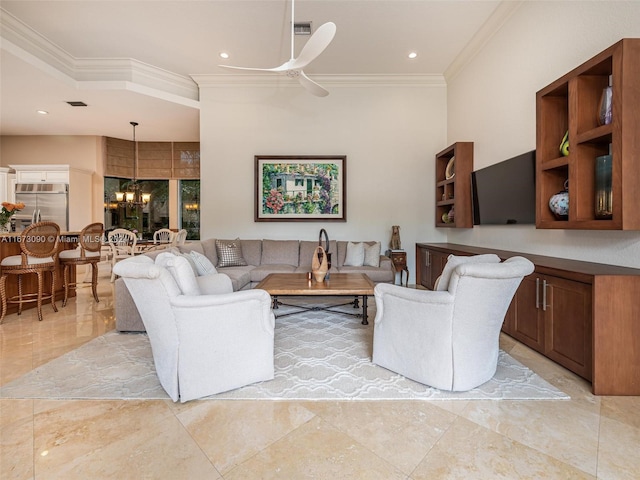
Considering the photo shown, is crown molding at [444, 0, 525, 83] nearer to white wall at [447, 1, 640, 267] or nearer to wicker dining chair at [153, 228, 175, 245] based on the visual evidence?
→ white wall at [447, 1, 640, 267]

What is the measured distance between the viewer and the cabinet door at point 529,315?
2.41 meters

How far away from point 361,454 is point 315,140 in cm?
465

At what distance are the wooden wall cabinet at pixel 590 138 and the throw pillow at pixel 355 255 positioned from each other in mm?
2404

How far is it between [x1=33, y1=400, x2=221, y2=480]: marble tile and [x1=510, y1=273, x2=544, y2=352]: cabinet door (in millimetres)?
2503

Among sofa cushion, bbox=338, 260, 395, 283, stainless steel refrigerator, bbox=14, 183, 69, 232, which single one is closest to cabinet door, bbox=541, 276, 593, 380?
sofa cushion, bbox=338, 260, 395, 283

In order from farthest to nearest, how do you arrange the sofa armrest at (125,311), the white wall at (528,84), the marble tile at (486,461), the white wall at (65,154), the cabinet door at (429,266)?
1. the white wall at (65,154)
2. the cabinet door at (429,266)
3. the sofa armrest at (125,311)
4. the white wall at (528,84)
5. the marble tile at (486,461)

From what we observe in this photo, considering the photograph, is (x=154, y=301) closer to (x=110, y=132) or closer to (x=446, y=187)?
(x=446, y=187)

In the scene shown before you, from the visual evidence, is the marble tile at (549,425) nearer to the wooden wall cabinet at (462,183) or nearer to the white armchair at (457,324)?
the white armchair at (457,324)

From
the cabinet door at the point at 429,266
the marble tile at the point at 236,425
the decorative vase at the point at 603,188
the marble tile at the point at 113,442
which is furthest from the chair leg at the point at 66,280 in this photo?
the decorative vase at the point at 603,188

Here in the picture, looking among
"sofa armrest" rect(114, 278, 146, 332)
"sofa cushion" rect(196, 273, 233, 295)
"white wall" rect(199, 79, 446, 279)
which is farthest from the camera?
"white wall" rect(199, 79, 446, 279)

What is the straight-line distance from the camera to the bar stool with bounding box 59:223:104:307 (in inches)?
163

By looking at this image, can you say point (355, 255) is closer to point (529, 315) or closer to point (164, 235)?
point (529, 315)

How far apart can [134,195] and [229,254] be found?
3.66m

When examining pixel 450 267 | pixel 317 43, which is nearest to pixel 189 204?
pixel 317 43
